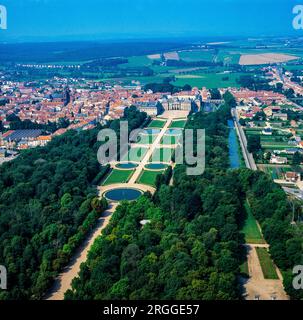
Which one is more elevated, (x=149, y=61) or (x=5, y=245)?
(x=149, y=61)

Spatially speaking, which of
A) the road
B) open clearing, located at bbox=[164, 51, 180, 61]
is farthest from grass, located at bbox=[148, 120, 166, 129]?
open clearing, located at bbox=[164, 51, 180, 61]

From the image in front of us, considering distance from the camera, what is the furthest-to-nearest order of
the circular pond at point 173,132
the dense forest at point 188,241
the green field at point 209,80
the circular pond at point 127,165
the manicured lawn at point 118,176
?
the green field at point 209,80
the circular pond at point 173,132
the circular pond at point 127,165
the manicured lawn at point 118,176
the dense forest at point 188,241

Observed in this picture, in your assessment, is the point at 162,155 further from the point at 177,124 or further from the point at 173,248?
the point at 173,248

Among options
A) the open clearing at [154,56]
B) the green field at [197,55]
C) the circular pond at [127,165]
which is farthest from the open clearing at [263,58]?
the circular pond at [127,165]

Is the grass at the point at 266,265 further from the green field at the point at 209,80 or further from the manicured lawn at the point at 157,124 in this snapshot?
the green field at the point at 209,80
